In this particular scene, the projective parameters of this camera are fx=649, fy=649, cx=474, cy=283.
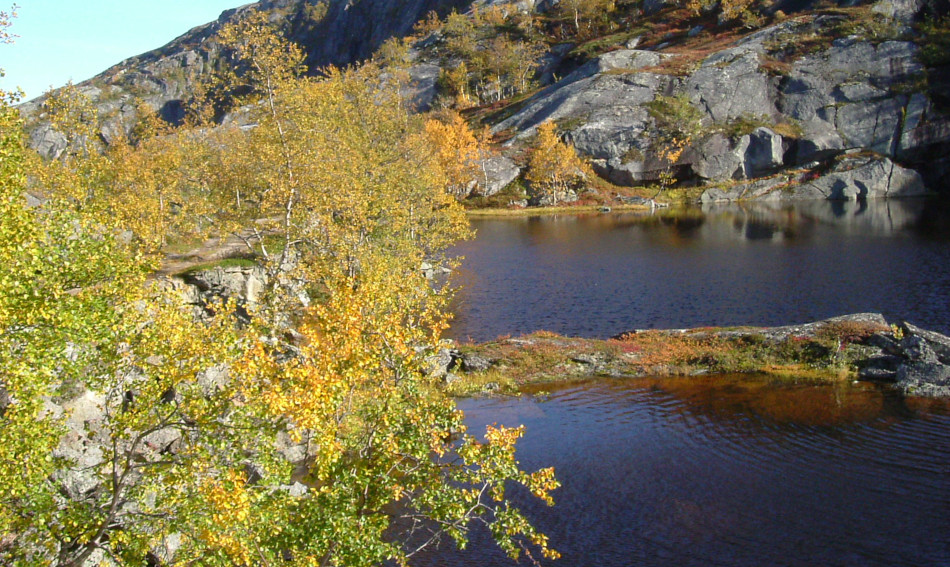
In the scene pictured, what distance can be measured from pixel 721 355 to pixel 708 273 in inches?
968

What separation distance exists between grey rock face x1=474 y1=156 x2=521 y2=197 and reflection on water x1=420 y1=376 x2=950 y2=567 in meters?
106

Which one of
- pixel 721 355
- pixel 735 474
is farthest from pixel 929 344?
pixel 735 474

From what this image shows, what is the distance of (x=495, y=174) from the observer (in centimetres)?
14012

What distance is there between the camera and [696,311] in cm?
4959

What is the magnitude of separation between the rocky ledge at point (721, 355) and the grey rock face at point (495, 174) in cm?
9828

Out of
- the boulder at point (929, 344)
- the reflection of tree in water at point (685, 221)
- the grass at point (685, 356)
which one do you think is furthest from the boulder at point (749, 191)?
the boulder at point (929, 344)

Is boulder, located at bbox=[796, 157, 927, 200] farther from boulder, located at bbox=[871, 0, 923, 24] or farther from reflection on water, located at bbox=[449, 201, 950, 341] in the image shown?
boulder, located at bbox=[871, 0, 923, 24]

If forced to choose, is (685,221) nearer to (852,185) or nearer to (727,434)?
(852,185)

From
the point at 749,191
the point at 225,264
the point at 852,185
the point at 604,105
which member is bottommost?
the point at 852,185

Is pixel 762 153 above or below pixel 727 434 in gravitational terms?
above

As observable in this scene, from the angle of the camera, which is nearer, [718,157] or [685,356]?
[685,356]

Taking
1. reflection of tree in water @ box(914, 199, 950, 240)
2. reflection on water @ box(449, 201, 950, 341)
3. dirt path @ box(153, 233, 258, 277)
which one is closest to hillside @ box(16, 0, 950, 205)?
reflection of tree in water @ box(914, 199, 950, 240)

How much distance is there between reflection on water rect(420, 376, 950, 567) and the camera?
2111 centimetres

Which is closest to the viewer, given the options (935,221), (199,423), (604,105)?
(199,423)
